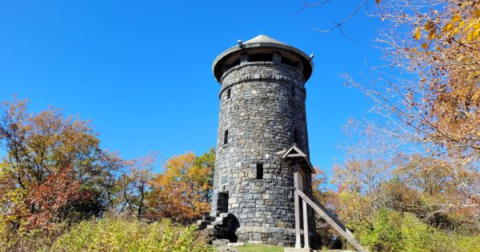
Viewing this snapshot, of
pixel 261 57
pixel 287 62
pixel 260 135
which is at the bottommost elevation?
pixel 260 135

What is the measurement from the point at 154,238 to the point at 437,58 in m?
5.27

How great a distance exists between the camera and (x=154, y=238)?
15.2ft

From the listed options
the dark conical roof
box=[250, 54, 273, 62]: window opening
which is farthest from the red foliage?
Answer: box=[250, 54, 273, 62]: window opening

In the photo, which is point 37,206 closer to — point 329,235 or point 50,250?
point 50,250

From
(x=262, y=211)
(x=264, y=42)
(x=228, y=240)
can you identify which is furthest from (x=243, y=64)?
(x=228, y=240)

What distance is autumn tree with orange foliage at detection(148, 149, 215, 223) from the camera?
24.0 meters

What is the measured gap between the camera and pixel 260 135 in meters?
12.6

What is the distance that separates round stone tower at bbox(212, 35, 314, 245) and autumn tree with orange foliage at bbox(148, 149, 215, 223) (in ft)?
39.5

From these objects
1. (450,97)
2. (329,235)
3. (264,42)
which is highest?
(264,42)

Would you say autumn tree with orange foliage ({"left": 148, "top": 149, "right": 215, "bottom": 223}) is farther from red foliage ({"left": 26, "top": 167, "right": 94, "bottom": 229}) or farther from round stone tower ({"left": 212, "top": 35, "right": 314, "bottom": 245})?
round stone tower ({"left": 212, "top": 35, "right": 314, "bottom": 245})

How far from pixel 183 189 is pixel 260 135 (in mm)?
14718

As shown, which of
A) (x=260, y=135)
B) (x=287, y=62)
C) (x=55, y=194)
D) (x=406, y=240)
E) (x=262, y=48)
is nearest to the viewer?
(x=406, y=240)

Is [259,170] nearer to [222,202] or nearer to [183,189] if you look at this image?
[222,202]

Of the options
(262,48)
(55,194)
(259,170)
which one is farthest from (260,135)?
(55,194)
